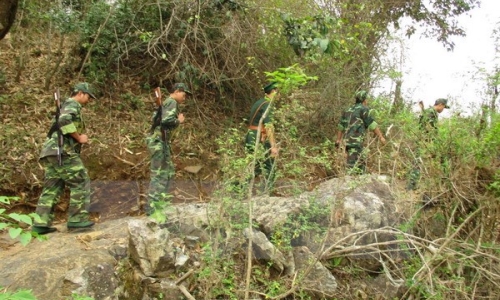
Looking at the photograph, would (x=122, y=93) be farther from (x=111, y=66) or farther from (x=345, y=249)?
(x=345, y=249)

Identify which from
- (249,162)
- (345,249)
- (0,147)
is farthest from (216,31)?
(345,249)

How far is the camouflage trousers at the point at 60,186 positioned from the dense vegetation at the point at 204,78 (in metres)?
1.38

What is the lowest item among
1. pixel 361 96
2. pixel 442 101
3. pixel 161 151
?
pixel 161 151

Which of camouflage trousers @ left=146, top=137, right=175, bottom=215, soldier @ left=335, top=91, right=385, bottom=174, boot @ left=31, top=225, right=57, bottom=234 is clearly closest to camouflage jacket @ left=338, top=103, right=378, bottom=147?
soldier @ left=335, top=91, right=385, bottom=174

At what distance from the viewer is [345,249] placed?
450 centimetres

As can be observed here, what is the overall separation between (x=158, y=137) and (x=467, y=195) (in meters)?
3.66

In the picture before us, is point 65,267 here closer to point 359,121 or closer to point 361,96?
point 359,121

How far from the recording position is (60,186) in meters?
5.05

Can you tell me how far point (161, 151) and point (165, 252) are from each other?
159cm

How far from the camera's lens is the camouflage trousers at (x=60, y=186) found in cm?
491

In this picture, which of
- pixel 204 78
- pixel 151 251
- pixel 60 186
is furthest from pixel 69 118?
pixel 204 78

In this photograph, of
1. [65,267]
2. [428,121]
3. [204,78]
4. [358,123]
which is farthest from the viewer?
[204,78]

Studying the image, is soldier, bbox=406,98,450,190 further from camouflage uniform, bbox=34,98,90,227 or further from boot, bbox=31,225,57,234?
boot, bbox=31,225,57,234

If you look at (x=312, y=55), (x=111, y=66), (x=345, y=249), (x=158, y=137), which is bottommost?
(x=345, y=249)
